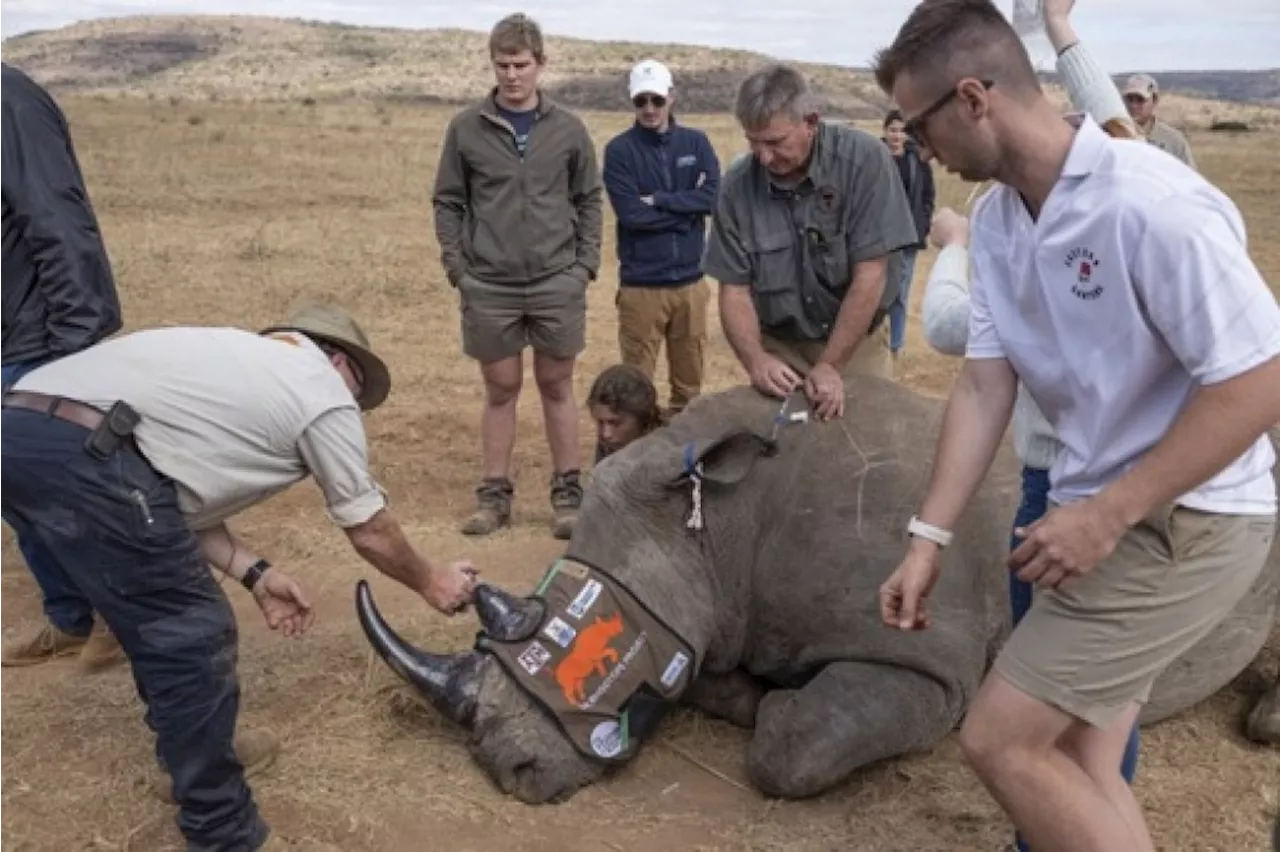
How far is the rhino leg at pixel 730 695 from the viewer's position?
5.43 meters

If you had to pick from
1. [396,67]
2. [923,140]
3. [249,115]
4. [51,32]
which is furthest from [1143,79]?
[51,32]

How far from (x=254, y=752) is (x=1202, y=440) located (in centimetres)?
335

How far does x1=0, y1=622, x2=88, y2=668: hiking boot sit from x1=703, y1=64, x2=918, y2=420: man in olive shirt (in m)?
3.04

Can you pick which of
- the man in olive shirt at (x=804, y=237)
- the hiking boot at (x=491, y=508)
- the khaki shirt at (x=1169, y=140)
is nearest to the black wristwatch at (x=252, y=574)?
the man in olive shirt at (x=804, y=237)

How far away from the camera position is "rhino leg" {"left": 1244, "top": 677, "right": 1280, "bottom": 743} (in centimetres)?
531

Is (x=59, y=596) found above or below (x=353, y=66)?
above

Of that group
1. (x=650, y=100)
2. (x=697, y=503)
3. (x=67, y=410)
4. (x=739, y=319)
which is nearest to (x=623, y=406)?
(x=739, y=319)

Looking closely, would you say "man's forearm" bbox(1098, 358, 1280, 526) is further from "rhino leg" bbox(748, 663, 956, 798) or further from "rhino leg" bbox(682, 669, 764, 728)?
"rhino leg" bbox(682, 669, 764, 728)

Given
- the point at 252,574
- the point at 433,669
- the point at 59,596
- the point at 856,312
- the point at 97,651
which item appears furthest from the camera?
the point at 59,596

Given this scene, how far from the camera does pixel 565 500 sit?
755cm

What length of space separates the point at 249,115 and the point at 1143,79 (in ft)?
96.3

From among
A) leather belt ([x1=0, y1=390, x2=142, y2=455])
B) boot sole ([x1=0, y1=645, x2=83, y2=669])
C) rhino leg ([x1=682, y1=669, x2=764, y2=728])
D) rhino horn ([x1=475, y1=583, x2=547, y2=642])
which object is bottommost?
boot sole ([x1=0, y1=645, x2=83, y2=669])

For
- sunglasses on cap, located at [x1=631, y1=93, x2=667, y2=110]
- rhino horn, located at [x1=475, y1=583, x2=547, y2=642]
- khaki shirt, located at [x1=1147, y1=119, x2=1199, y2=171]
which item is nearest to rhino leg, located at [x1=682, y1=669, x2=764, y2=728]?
rhino horn, located at [x1=475, y1=583, x2=547, y2=642]

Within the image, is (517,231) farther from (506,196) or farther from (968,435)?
(968,435)
